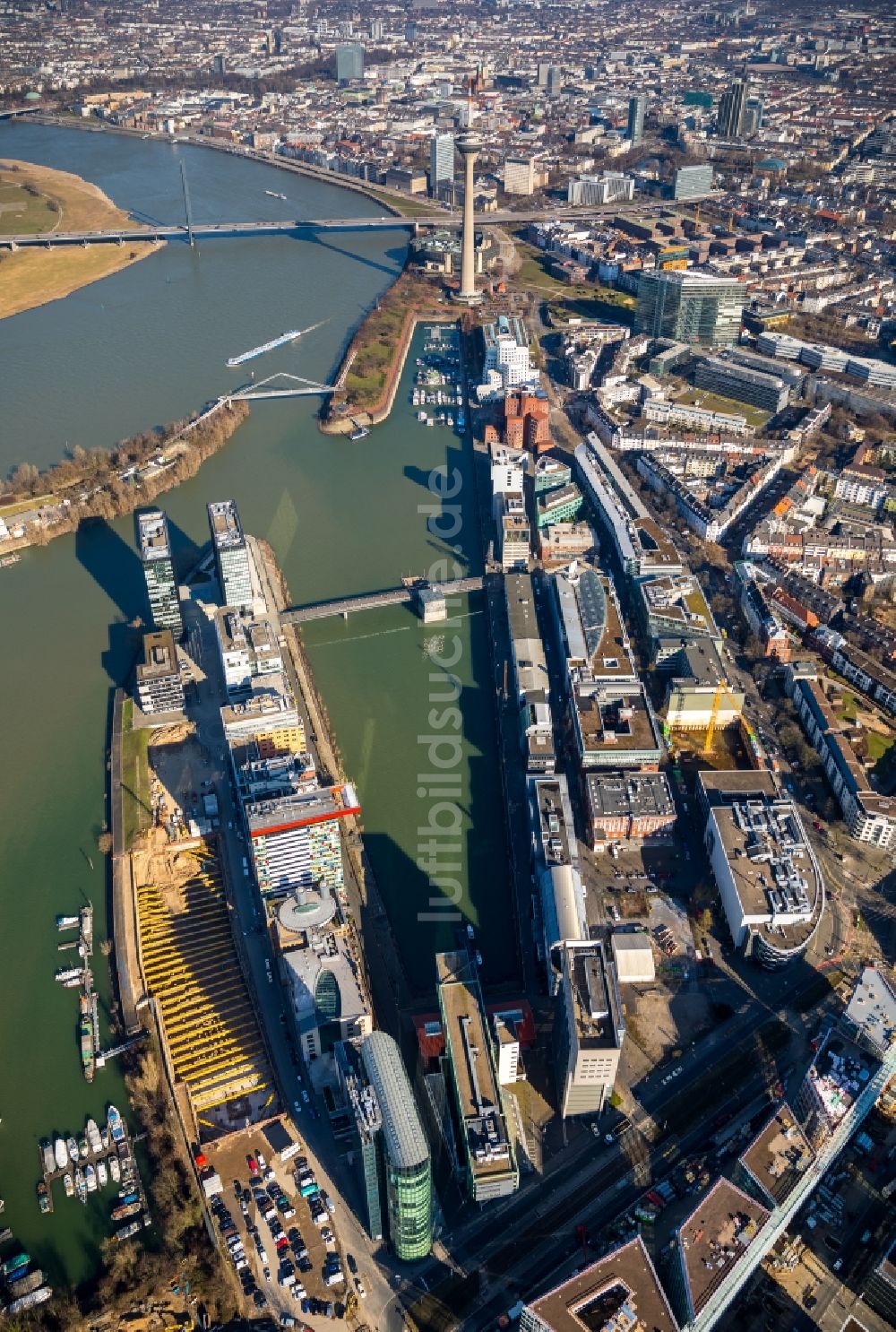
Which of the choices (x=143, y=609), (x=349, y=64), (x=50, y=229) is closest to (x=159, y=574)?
(x=143, y=609)

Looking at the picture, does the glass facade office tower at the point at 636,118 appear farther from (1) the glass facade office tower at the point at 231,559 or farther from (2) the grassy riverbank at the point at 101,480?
(1) the glass facade office tower at the point at 231,559

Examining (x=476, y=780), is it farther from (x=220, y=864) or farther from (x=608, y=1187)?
(x=608, y=1187)

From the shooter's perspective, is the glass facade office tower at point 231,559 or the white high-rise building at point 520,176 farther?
the white high-rise building at point 520,176

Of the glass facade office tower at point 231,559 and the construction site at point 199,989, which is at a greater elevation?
the glass facade office tower at point 231,559

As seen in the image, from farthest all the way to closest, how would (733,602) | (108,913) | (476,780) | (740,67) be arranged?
(740,67) < (733,602) < (476,780) < (108,913)

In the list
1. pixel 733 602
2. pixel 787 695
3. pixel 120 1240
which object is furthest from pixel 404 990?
pixel 733 602

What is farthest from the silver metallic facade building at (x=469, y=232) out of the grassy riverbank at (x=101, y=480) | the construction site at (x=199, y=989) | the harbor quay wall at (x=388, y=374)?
the construction site at (x=199, y=989)
